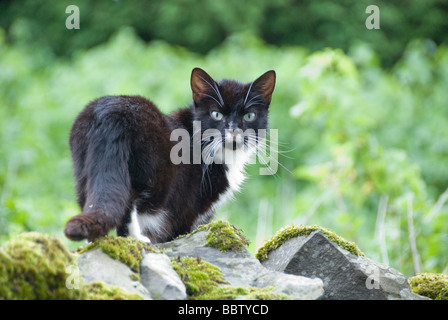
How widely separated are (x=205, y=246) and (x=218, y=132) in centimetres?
96

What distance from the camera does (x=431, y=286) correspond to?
300cm

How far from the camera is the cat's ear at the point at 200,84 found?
11.8ft

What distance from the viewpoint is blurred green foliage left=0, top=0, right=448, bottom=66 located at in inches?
422

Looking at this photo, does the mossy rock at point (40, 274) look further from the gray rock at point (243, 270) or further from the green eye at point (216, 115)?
the green eye at point (216, 115)

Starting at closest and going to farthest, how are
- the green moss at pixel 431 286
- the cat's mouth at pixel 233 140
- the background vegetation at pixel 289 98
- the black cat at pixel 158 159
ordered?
the black cat at pixel 158 159
the green moss at pixel 431 286
the cat's mouth at pixel 233 140
the background vegetation at pixel 289 98

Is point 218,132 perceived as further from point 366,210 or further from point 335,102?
point 366,210

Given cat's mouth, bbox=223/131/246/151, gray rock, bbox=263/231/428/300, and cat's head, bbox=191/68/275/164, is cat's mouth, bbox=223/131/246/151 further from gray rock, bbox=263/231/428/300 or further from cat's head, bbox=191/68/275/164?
gray rock, bbox=263/231/428/300

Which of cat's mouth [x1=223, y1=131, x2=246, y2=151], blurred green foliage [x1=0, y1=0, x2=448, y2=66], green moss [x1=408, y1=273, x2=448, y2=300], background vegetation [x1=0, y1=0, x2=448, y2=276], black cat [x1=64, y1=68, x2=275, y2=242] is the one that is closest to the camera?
black cat [x1=64, y1=68, x2=275, y2=242]

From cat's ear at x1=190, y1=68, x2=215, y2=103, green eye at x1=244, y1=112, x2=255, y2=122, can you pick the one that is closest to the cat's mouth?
green eye at x1=244, y1=112, x2=255, y2=122

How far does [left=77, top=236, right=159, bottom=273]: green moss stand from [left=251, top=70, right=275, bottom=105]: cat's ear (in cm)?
161

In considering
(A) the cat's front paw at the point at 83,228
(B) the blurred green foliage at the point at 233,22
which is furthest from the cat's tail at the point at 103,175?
(B) the blurred green foliage at the point at 233,22

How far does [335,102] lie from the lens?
18.7 feet

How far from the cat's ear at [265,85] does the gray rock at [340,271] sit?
1259mm
